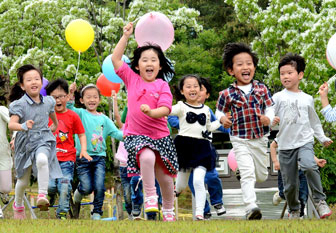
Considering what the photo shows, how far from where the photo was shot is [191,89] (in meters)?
8.68

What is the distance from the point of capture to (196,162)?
8453 mm

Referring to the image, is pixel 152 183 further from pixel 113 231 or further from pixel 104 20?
pixel 104 20

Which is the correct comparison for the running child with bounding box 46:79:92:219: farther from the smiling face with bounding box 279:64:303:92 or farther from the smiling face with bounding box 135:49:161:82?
the smiling face with bounding box 279:64:303:92

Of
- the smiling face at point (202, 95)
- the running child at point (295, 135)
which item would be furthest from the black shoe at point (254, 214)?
the smiling face at point (202, 95)

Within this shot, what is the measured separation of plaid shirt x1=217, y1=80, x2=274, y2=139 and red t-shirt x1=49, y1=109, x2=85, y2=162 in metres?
2.53

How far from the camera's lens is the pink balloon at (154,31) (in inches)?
334

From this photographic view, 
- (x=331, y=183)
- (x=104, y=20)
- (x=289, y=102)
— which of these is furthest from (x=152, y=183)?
(x=331, y=183)

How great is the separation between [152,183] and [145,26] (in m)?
2.72

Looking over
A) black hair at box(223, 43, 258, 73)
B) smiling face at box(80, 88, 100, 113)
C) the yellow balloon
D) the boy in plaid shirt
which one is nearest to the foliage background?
the yellow balloon

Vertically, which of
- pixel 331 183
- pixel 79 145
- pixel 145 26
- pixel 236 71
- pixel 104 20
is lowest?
pixel 331 183

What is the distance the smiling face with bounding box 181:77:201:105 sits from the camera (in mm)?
8680

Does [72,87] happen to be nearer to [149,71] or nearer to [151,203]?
[149,71]

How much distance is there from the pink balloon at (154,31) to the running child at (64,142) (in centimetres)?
157

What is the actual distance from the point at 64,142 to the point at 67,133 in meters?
0.14
